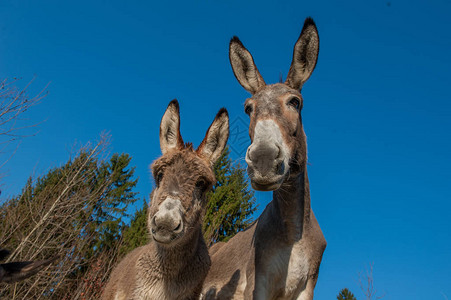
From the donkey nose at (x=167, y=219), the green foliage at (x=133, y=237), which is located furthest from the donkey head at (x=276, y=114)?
the green foliage at (x=133, y=237)

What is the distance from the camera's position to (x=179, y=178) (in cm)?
420

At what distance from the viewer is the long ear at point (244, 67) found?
5.39m

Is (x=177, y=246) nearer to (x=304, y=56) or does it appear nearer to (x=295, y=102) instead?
(x=295, y=102)

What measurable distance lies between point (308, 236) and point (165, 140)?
2618 millimetres

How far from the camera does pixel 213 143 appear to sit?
526 centimetres

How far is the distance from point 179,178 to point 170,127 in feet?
4.10

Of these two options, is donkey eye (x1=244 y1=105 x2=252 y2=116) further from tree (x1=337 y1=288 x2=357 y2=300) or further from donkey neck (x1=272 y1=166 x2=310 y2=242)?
tree (x1=337 y1=288 x2=357 y2=300)

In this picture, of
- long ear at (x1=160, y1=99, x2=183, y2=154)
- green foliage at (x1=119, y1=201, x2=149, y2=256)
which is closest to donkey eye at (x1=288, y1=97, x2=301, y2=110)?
long ear at (x1=160, y1=99, x2=183, y2=154)

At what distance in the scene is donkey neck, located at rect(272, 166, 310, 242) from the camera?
4477 mm

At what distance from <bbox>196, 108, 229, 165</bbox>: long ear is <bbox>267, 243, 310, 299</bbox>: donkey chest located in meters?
1.80

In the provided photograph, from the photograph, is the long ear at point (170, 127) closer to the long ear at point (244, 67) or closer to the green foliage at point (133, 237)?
the long ear at point (244, 67)

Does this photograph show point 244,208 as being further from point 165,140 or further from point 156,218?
point 156,218

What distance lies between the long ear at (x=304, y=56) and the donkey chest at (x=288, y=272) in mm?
2505

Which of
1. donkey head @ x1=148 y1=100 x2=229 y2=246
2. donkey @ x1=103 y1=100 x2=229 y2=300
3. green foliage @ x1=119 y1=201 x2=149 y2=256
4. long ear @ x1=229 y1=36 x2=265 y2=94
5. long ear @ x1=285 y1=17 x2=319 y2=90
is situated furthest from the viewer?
green foliage @ x1=119 y1=201 x2=149 y2=256
